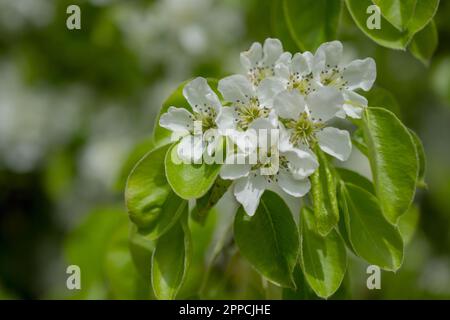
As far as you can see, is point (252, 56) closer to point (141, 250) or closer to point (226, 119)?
point (226, 119)

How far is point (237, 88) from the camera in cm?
140

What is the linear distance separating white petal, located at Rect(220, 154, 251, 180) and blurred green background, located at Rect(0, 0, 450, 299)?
3.78ft

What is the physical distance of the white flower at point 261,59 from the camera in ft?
4.84

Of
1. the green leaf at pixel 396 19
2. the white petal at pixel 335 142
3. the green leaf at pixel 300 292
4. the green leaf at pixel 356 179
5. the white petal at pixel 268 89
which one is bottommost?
the green leaf at pixel 300 292

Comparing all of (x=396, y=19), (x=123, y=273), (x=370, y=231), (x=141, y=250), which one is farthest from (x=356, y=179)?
(x=123, y=273)

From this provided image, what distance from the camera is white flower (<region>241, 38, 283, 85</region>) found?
4.84 ft

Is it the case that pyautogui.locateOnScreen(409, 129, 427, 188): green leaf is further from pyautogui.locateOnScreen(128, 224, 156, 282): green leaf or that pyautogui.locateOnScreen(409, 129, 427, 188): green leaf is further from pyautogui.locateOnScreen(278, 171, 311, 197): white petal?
pyautogui.locateOnScreen(128, 224, 156, 282): green leaf

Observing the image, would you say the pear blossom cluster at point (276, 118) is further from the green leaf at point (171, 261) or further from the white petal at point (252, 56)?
the green leaf at point (171, 261)

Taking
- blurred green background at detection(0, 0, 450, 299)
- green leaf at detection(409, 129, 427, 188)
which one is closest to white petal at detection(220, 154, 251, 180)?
green leaf at detection(409, 129, 427, 188)

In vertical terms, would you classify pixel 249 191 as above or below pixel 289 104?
below

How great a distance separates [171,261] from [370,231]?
0.39m

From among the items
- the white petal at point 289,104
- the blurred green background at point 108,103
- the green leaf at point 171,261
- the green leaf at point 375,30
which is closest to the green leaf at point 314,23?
the green leaf at point 375,30
